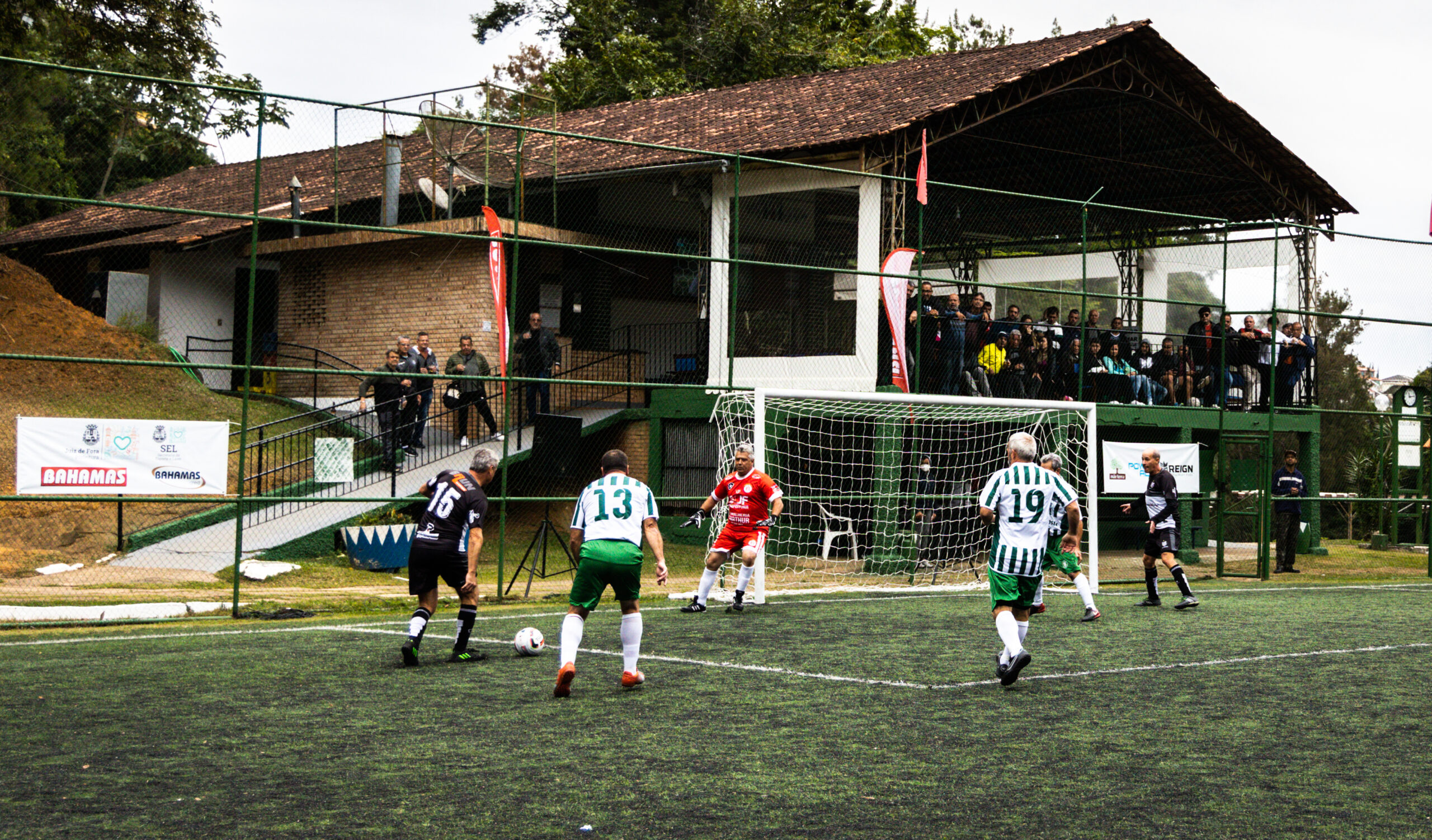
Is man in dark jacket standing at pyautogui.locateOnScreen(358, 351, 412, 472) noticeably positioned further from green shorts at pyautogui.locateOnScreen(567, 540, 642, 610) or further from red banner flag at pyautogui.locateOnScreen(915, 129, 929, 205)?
green shorts at pyautogui.locateOnScreen(567, 540, 642, 610)

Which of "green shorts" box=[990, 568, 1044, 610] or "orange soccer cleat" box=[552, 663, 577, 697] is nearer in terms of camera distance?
"orange soccer cleat" box=[552, 663, 577, 697]

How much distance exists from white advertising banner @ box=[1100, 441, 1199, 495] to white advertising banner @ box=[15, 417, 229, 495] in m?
11.1

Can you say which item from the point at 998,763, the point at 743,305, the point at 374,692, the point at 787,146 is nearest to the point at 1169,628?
the point at 998,763

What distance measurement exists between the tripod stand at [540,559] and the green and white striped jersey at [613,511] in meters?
4.23

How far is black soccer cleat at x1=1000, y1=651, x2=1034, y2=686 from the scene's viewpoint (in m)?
8.59

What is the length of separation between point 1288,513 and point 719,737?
1692 cm

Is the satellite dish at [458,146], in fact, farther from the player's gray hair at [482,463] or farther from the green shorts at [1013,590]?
the green shorts at [1013,590]

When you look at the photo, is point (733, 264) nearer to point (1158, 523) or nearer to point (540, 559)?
point (540, 559)

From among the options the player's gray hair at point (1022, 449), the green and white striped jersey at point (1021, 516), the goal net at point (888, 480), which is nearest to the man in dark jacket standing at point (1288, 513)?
the goal net at point (888, 480)

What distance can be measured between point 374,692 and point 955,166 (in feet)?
76.1

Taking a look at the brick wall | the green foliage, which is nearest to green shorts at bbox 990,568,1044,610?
the green foliage

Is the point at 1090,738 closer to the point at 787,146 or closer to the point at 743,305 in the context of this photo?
the point at 743,305

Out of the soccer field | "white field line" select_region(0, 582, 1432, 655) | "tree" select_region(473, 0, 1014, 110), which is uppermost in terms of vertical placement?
"tree" select_region(473, 0, 1014, 110)

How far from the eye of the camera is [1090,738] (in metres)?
7.11
